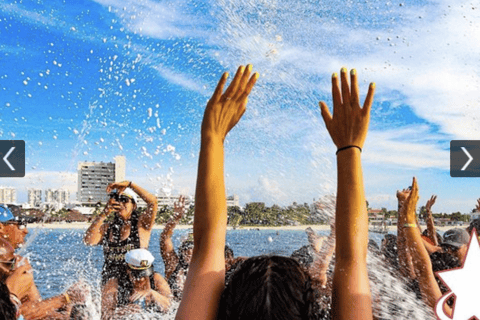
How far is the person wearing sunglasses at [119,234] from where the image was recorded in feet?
25.0

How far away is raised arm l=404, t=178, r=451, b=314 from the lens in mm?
4516

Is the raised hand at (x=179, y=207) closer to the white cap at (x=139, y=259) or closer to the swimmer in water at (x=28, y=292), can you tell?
the white cap at (x=139, y=259)

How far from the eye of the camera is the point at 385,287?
5.55m

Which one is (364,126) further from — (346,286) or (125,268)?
(125,268)

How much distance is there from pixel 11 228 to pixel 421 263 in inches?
200

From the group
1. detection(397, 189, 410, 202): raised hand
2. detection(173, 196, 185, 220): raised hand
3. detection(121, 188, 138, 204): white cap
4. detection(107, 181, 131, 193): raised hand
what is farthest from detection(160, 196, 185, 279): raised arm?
detection(397, 189, 410, 202): raised hand

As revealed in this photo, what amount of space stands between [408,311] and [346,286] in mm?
3156

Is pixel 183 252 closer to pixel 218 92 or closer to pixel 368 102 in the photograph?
pixel 218 92

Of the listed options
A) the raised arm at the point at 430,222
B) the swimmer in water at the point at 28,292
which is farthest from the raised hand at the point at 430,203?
the swimmer in water at the point at 28,292

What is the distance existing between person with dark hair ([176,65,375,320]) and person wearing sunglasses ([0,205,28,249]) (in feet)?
16.6

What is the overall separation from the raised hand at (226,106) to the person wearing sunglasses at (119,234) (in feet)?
16.6

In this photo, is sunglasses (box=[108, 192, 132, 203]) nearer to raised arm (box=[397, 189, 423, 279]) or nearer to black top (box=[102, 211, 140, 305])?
black top (box=[102, 211, 140, 305])

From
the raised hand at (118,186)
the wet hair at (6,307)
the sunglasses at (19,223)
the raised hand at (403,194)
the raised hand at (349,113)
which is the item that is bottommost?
the wet hair at (6,307)

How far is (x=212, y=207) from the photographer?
8.04ft
